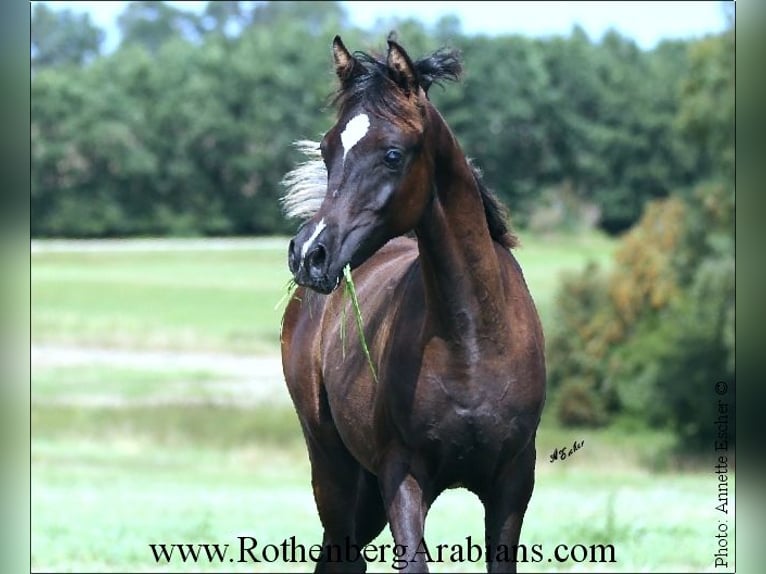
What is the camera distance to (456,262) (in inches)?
149

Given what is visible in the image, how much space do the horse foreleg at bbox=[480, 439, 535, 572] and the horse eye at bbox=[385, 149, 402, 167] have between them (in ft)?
3.48

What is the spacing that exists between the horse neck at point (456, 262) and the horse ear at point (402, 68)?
0.19 m

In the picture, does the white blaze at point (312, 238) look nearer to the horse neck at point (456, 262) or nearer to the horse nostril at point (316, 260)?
the horse nostril at point (316, 260)

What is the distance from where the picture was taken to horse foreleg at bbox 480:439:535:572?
3904mm

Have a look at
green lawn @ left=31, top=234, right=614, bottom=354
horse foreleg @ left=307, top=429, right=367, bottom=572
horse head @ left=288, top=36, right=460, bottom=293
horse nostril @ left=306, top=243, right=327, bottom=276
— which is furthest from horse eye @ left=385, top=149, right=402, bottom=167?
green lawn @ left=31, top=234, right=614, bottom=354

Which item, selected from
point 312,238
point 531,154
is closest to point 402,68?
point 312,238

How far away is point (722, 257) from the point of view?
84.5ft

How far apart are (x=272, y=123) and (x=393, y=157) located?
34966 mm

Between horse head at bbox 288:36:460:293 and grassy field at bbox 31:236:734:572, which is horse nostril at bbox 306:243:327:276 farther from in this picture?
grassy field at bbox 31:236:734:572

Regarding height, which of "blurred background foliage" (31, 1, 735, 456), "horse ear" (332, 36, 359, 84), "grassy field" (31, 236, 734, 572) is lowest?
"grassy field" (31, 236, 734, 572)

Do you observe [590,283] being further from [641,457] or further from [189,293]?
[189,293]

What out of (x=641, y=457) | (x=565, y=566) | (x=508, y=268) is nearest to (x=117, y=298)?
(x=641, y=457)

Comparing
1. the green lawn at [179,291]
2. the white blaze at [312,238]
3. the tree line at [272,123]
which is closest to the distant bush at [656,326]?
the green lawn at [179,291]

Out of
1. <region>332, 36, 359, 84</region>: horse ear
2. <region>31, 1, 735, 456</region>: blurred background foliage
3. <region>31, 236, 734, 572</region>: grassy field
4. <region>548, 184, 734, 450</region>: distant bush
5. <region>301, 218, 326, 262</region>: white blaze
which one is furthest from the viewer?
Answer: <region>31, 1, 735, 456</region>: blurred background foliage
